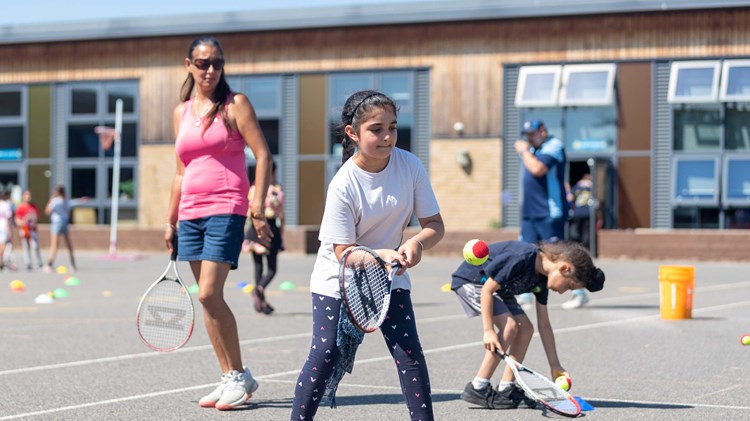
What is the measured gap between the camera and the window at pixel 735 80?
30.5m

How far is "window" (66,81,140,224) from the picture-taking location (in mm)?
36844

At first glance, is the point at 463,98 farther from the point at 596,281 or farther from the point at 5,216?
the point at 596,281

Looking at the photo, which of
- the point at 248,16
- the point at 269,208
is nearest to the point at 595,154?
the point at 248,16

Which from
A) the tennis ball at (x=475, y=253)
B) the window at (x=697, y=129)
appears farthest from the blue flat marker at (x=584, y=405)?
the window at (x=697, y=129)

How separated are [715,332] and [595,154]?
20.7 metres

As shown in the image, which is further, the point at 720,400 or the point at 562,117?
the point at 562,117

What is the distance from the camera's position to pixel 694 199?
31.1 m

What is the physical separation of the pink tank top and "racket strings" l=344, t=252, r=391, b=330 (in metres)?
2.37

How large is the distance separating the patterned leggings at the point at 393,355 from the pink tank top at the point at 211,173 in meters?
1.99

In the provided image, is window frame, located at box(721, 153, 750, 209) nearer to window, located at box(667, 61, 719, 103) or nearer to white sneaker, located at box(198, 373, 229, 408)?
window, located at box(667, 61, 719, 103)

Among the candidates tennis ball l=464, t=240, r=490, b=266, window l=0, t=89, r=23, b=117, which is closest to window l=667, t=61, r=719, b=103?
window l=0, t=89, r=23, b=117

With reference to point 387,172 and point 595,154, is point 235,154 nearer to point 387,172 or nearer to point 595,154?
→ point 387,172

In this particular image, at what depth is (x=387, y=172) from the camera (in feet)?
17.7

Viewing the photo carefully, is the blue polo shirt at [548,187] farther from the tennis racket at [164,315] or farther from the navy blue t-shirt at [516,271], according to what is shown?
the tennis racket at [164,315]
